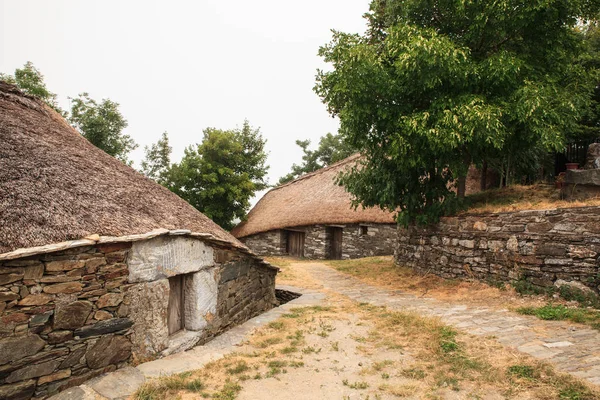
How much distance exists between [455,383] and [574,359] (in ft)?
4.31

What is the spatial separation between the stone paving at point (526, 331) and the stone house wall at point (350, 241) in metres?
6.05

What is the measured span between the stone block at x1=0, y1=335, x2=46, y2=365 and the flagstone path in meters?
0.54

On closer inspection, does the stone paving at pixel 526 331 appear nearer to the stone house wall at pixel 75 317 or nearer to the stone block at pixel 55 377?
the stone house wall at pixel 75 317

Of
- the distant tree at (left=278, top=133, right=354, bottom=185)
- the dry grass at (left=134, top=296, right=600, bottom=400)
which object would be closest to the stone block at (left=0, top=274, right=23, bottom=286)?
the dry grass at (left=134, top=296, right=600, bottom=400)

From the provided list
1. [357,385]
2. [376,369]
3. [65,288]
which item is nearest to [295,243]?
[376,369]

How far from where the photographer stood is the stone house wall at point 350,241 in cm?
1444

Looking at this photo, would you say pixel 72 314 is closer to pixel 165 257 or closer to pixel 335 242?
pixel 165 257

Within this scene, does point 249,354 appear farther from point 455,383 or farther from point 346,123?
point 346,123

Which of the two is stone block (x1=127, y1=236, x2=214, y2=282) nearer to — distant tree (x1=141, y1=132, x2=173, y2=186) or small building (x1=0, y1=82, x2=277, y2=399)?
small building (x1=0, y1=82, x2=277, y2=399)

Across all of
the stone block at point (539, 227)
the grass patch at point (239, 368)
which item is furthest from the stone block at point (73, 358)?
the stone block at point (539, 227)

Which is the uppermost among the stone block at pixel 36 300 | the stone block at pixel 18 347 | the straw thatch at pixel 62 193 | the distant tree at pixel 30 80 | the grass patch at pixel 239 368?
the distant tree at pixel 30 80

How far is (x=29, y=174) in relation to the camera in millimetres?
4234

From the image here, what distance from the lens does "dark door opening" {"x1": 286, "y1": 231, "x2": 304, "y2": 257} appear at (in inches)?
713

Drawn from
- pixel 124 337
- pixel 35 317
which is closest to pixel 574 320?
pixel 124 337
